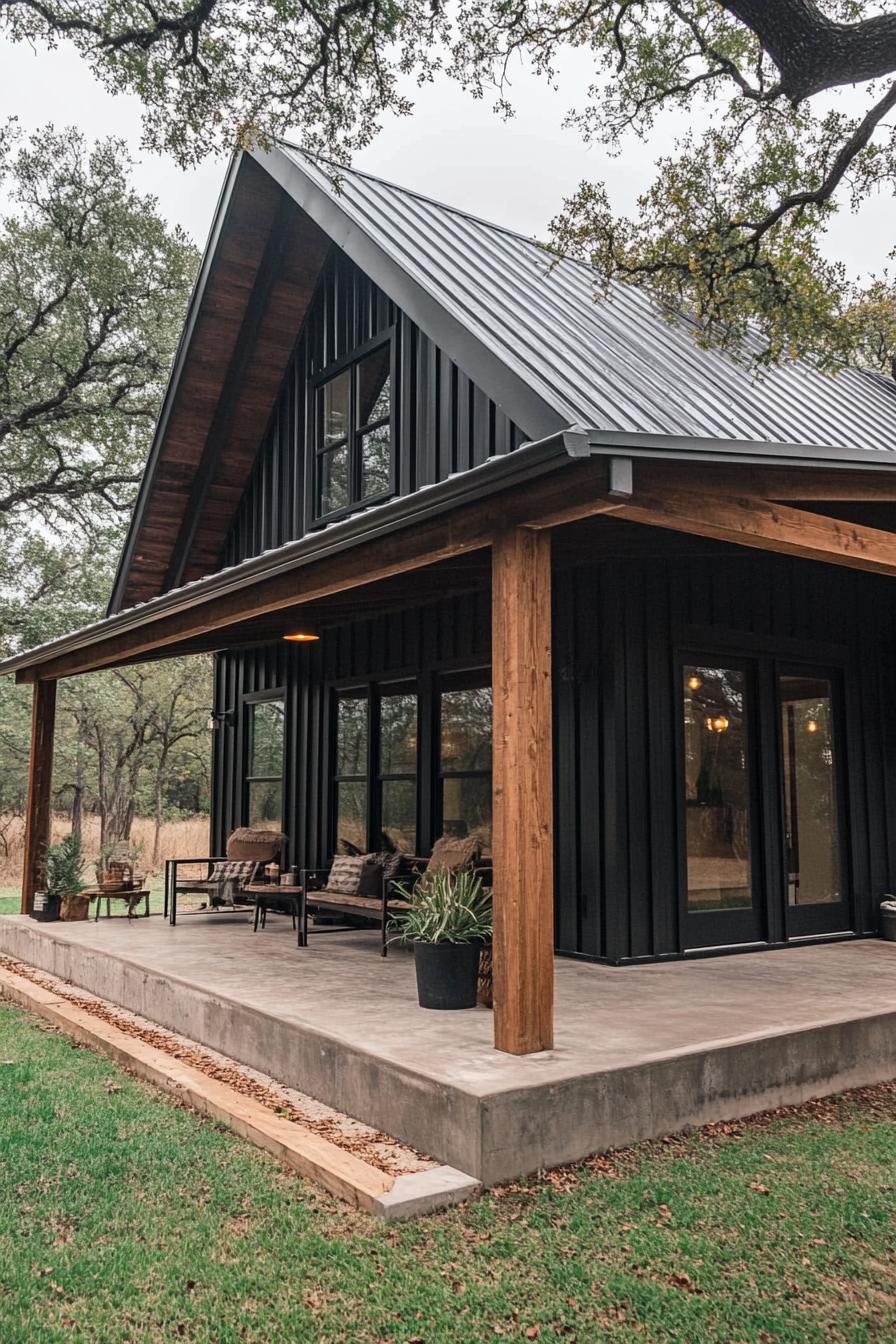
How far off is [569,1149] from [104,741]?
20.8 meters

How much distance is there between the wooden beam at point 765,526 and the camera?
434 cm

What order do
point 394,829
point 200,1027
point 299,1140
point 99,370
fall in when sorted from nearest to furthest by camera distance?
point 299,1140
point 200,1027
point 394,829
point 99,370

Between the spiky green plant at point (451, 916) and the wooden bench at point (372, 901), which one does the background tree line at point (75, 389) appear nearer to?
the wooden bench at point (372, 901)

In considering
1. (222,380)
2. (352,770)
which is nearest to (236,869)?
(352,770)

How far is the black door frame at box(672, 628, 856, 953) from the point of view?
23.4 ft

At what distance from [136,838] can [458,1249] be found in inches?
825

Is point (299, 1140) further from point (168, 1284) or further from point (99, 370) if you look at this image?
point (99, 370)

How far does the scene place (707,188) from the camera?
10.3 meters

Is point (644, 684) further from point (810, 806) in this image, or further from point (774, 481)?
point (774, 481)

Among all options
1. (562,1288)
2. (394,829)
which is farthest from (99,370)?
(562,1288)

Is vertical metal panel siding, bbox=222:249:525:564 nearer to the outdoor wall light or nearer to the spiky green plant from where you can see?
the outdoor wall light

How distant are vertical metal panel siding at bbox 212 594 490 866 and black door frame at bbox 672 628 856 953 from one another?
159 cm

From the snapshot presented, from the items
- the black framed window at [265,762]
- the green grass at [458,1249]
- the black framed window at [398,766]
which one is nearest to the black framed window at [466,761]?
the black framed window at [398,766]

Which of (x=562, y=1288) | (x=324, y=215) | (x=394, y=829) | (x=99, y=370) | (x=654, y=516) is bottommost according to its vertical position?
(x=562, y=1288)
